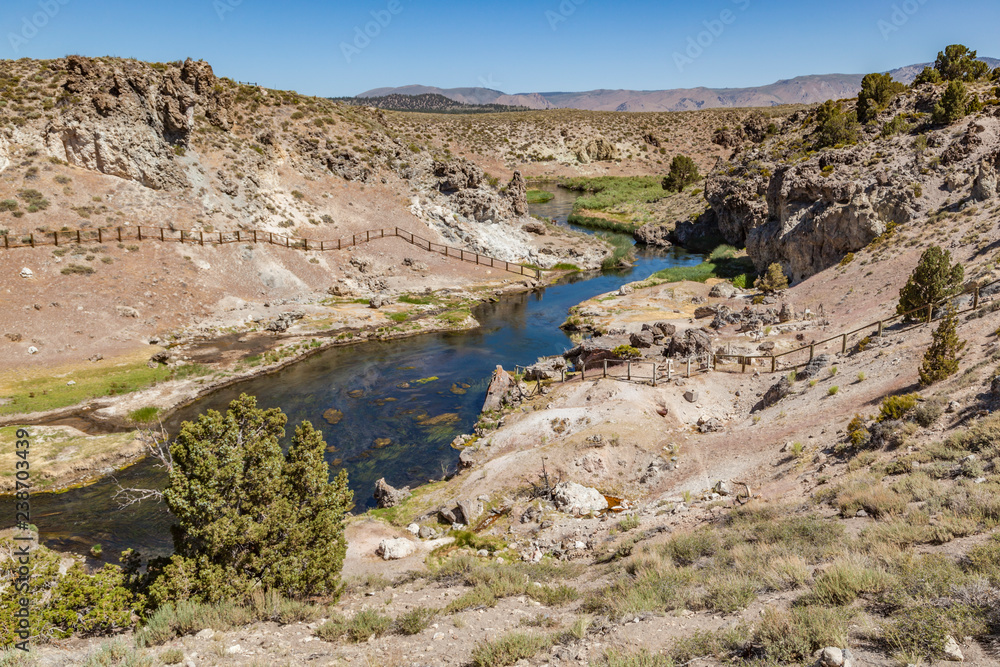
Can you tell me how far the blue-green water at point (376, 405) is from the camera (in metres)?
20.5

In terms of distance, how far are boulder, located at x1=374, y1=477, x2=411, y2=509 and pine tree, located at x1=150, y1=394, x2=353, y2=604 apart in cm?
788

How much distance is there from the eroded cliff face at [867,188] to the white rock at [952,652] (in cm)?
3719

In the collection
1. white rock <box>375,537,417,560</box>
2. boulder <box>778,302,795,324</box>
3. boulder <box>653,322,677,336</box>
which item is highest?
boulder <box>778,302,795,324</box>

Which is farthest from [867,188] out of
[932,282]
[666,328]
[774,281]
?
[666,328]

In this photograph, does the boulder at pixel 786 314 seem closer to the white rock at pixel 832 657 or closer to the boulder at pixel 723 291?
the boulder at pixel 723 291

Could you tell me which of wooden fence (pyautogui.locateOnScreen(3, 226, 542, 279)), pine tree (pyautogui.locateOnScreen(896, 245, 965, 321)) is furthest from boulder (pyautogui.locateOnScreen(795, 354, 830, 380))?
wooden fence (pyautogui.locateOnScreen(3, 226, 542, 279))

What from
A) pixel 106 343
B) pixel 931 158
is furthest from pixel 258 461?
pixel 931 158

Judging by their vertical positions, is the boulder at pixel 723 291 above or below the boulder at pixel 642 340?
above

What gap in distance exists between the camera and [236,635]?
10586 millimetres

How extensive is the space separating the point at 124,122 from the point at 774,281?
48.7 meters

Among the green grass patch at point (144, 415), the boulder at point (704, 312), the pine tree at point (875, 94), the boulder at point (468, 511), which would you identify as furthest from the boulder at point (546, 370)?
the pine tree at point (875, 94)

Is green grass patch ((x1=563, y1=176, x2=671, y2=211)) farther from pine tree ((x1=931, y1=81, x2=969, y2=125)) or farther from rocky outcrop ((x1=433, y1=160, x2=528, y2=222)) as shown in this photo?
pine tree ((x1=931, y1=81, x2=969, y2=125))

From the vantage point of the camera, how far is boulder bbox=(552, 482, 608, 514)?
18.8 m

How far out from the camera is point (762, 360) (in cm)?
2795
